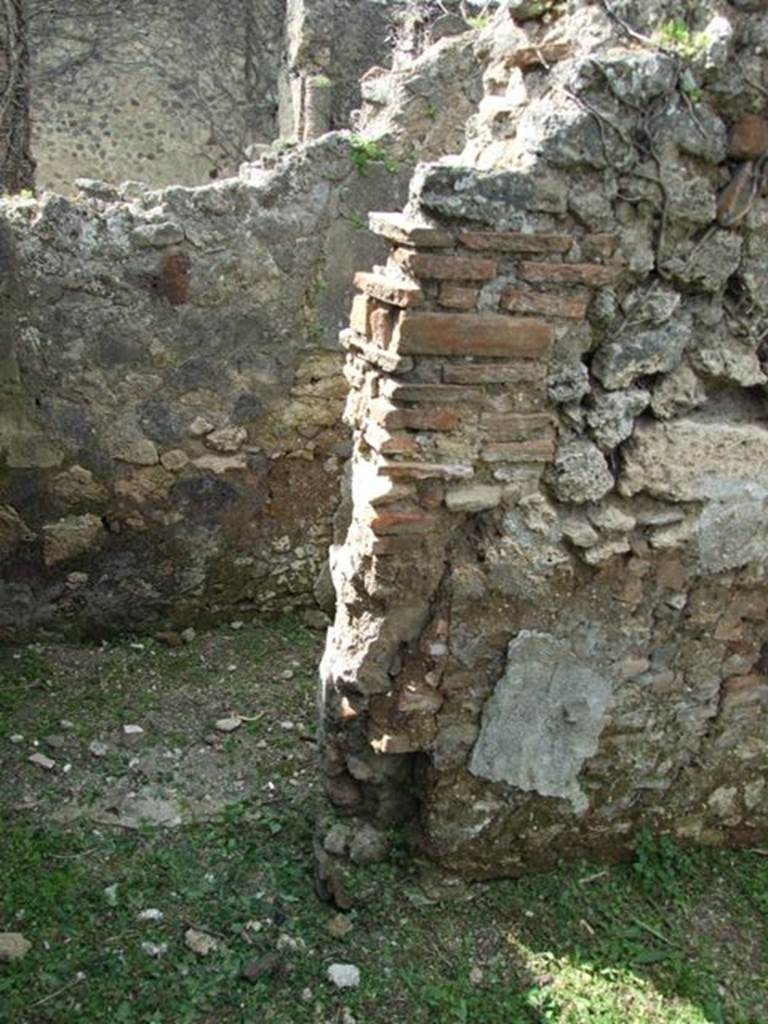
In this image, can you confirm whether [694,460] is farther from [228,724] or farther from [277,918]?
[228,724]

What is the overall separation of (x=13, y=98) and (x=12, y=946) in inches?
219

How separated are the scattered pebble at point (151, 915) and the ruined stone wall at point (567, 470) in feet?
1.63

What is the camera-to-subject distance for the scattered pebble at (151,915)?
2631mm

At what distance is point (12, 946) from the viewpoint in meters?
2.48

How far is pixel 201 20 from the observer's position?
10.8 m

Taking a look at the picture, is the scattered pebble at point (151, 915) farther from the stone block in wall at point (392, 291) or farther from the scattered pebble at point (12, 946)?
the stone block in wall at point (392, 291)

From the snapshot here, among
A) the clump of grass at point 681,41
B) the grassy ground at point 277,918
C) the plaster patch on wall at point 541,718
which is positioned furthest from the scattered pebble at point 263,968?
the clump of grass at point 681,41

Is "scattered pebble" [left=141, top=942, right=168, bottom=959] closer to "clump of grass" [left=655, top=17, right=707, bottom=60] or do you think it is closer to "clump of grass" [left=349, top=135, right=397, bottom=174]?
→ "clump of grass" [left=655, top=17, right=707, bottom=60]

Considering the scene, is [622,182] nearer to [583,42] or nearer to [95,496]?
[583,42]

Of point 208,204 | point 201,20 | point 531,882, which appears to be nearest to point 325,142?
point 208,204

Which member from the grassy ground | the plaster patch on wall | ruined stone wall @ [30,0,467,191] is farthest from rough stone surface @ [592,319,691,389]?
ruined stone wall @ [30,0,467,191]

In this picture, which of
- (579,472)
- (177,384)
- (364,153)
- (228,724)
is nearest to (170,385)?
(177,384)

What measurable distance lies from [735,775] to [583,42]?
223 cm

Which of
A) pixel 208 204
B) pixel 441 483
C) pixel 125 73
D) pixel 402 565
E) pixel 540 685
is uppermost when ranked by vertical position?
pixel 125 73
